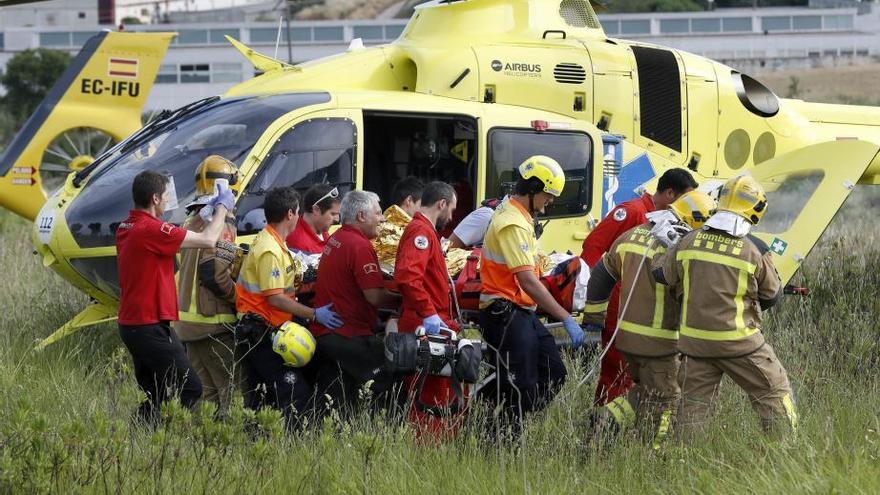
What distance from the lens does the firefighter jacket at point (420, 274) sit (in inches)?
289

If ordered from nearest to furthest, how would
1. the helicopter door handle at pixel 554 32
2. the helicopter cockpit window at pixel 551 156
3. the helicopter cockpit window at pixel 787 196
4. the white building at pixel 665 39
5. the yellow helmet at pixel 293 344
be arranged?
the yellow helmet at pixel 293 344 < the helicopter cockpit window at pixel 787 196 < the helicopter cockpit window at pixel 551 156 < the helicopter door handle at pixel 554 32 < the white building at pixel 665 39

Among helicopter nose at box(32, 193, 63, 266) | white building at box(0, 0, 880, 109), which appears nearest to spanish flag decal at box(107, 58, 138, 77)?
helicopter nose at box(32, 193, 63, 266)

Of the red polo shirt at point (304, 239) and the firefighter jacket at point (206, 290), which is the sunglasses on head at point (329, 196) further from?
the firefighter jacket at point (206, 290)

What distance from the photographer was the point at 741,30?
Answer: 2512 inches

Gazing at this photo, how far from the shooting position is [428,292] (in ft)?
24.6

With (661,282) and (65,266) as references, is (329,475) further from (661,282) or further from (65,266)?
(65,266)

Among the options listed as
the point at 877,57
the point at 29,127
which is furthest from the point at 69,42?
the point at 29,127

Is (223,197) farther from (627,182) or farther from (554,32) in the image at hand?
(554,32)

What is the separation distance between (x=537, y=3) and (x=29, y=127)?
24.2 feet

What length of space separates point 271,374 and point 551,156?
3.48 m

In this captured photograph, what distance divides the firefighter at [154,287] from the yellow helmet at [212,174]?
2.39ft

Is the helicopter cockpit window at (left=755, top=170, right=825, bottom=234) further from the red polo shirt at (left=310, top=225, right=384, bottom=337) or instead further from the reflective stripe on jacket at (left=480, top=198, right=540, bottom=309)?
the red polo shirt at (left=310, top=225, right=384, bottom=337)

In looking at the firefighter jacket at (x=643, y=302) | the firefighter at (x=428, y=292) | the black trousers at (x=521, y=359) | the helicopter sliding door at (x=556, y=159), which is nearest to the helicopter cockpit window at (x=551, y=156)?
the helicopter sliding door at (x=556, y=159)

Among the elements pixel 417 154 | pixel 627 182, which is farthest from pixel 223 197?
pixel 627 182
